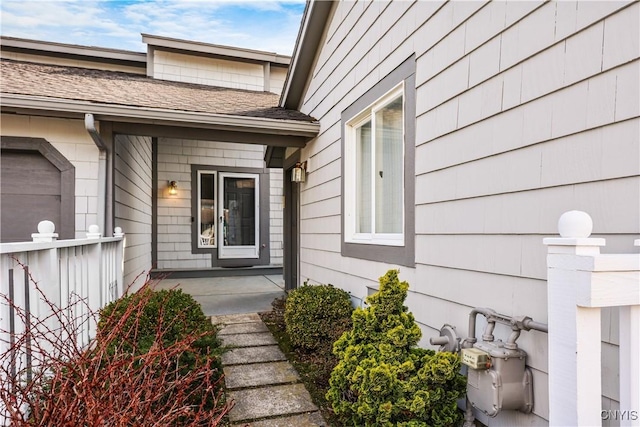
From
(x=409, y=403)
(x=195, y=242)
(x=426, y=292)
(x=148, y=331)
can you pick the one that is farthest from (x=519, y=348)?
(x=195, y=242)

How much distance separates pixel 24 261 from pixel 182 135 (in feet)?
8.92

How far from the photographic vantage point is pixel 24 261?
217cm

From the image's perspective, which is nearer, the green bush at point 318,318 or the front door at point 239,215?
the green bush at point 318,318

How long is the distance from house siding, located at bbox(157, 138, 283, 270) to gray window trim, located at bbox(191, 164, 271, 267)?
51 mm

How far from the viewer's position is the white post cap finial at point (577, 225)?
3.86 ft

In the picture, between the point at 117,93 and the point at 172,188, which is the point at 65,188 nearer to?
the point at 117,93

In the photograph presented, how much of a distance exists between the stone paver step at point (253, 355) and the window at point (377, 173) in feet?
4.41

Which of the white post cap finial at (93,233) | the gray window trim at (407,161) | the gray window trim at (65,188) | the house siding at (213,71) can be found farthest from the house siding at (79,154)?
the house siding at (213,71)

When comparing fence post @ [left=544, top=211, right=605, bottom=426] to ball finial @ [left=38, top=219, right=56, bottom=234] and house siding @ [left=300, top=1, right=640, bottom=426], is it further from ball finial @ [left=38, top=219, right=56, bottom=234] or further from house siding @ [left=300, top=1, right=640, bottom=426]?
ball finial @ [left=38, top=219, right=56, bottom=234]

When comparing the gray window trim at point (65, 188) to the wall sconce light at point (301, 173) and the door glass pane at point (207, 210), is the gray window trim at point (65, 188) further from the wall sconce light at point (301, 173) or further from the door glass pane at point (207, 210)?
the door glass pane at point (207, 210)

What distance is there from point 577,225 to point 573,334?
0.33 m

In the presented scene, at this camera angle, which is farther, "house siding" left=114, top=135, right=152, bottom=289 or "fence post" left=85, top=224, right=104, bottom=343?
"house siding" left=114, top=135, right=152, bottom=289

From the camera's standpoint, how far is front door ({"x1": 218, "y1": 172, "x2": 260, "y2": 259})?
8.88 metres

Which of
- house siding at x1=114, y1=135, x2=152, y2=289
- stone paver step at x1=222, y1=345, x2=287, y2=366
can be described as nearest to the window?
stone paver step at x1=222, y1=345, x2=287, y2=366
